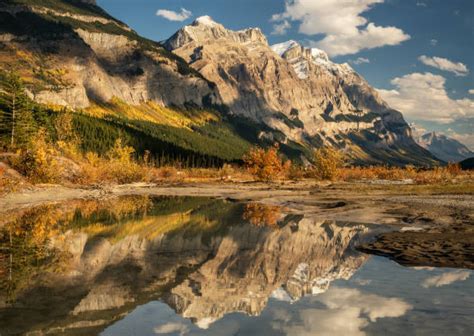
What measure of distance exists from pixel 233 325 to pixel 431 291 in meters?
8.08

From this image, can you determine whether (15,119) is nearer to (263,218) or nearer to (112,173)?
(112,173)

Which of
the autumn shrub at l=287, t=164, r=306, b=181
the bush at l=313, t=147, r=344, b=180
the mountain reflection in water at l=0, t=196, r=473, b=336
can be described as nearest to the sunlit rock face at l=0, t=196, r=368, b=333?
the mountain reflection in water at l=0, t=196, r=473, b=336

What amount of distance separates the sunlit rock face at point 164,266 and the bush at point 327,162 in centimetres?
9014

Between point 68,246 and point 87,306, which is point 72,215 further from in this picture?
point 87,306

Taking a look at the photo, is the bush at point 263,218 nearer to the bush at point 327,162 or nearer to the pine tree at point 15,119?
the pine tree at point 15,119

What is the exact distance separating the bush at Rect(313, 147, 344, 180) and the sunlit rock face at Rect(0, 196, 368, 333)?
296 ft

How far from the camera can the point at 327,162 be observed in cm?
12462

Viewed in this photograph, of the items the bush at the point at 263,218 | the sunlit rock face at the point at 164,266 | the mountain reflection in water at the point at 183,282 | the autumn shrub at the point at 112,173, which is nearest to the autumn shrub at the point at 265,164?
the autumn shrub at the point at 112,173

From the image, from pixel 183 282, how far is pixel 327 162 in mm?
111943

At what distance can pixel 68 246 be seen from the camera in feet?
76.1

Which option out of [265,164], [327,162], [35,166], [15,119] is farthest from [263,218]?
[327,162]

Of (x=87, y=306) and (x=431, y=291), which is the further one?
(x=431, y=291)

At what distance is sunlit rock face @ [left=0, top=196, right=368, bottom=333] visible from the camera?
13289 millimetres

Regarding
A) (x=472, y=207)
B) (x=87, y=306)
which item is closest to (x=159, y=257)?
(x=87, y=306)
